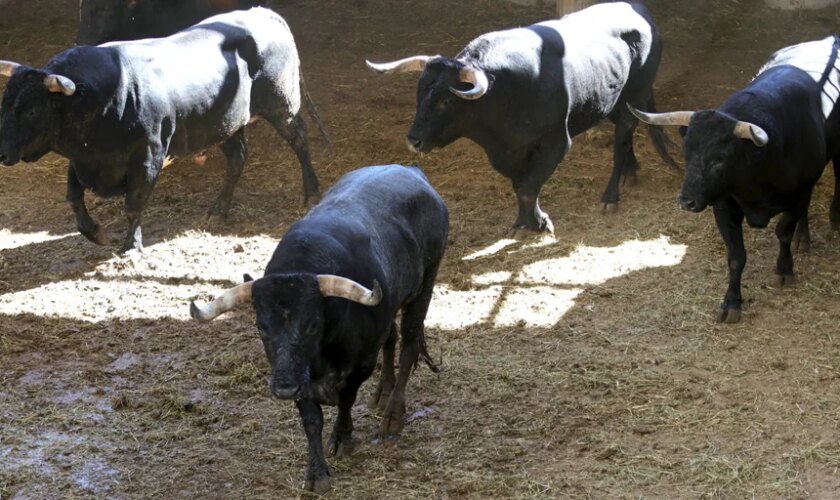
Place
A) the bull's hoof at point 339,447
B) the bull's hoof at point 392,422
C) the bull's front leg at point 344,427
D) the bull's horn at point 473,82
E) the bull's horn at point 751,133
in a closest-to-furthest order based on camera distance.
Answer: the bull's front leg at point 344,427
the bull's hoof at point 339,447
the bull's hoof at point 392,422
the bull's horn at point 751,133
the bull's horn at point 473,82

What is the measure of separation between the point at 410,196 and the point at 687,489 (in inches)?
86.7

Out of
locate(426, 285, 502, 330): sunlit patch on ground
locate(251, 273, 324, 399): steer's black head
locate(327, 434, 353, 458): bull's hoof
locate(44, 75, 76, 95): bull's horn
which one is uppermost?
locate(251, 273, 324, 399): steer's black head

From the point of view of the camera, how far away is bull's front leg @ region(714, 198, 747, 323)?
7906 millimetres

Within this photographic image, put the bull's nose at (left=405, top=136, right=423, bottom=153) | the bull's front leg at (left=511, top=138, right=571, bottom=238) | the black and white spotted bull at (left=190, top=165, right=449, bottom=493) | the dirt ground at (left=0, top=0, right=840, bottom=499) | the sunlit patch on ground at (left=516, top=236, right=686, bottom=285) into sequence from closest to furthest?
the black and white spotted bull at (left=190, top=165, right=449, bottom=493) < the dirt ground at (left=0, top=0, right=840, bottom=499) < the sunlit patch on ground at (left=516, top=236, right=686, bottom=285) < the bull's nose at (left=405, top=136, right=423, bottom=153) < the bull's front leg at (left=511, top=138, right=571, bottom=238)

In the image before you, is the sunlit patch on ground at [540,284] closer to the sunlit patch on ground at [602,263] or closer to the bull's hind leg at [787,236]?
the sunlit patch on ground at [602,263]

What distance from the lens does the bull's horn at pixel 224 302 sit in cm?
529

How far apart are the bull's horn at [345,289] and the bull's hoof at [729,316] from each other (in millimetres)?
3615

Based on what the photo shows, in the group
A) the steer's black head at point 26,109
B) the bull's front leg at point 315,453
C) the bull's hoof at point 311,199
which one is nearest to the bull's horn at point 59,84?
the steer's black head at point 26,109

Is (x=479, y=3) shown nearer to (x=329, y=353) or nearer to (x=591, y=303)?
(x=591, y=303)

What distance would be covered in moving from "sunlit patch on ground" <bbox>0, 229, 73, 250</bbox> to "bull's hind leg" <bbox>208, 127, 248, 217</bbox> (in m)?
1.36

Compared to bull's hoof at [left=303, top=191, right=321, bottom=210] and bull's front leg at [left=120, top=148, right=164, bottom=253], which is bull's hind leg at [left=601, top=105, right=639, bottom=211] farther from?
bull's front leg at [left=120, top=148, right=164, bottom=253]

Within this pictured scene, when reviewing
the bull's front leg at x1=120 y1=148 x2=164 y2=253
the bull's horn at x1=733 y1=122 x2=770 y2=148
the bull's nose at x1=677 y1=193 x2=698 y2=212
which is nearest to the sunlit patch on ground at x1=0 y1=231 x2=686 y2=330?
the bull's front leg at x1=120 y1=148 x2=164 y2=253

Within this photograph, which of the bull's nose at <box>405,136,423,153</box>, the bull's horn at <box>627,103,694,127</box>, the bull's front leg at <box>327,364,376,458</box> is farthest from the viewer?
the bull's nose at <box>405,136,423,153</box>

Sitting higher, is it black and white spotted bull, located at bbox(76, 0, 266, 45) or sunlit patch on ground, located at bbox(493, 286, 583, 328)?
black and white spotted bull, located at bbox(76, 0, 266, 45)
